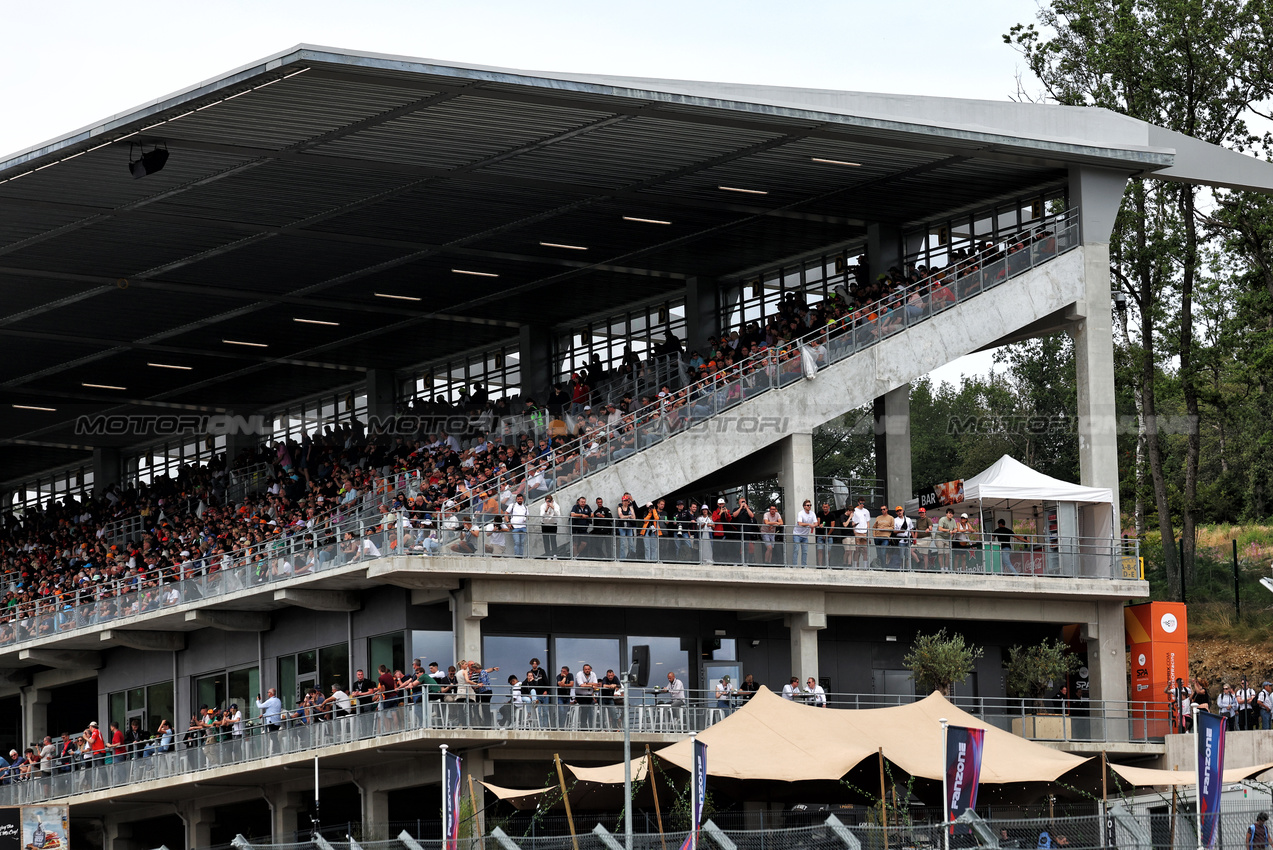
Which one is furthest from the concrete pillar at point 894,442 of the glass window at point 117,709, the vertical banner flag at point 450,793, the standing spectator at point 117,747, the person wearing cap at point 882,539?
the glass window at point 117,709

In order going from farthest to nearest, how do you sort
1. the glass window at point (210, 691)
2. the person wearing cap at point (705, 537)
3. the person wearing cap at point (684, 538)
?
the glass window at point (210, 691), the person wearing cap at point (705, 537), the person wearing cap at point (684, 538)

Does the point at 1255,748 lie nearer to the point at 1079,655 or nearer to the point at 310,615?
the point at 1079,655

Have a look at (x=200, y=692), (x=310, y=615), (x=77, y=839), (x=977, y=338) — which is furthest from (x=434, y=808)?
(x=977, y=338)

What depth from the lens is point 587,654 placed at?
43469 mm

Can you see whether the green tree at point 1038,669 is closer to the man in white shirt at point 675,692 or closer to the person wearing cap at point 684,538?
the person wearing cap at point 684,538

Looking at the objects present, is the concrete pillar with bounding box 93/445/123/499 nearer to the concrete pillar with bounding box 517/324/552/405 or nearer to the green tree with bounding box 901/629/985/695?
the concrete pillar with bounding box 517/324/552/405

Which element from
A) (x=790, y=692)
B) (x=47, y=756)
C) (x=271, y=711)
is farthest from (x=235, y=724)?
(x=790, y=692)

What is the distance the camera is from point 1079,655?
4797cm

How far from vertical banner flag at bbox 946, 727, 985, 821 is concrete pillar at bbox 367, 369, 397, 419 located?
3547cm

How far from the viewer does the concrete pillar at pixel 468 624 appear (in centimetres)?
4147

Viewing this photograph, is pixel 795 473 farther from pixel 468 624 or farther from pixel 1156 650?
pixel 1156 650

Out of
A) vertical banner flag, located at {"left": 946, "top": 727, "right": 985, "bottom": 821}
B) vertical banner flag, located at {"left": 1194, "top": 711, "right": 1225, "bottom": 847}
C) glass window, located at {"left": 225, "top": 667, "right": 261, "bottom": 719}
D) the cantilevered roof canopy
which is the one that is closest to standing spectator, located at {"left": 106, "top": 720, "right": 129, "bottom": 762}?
glass window, located at {"left": 225, "top": 667, "right": 261, "bottom": 719}

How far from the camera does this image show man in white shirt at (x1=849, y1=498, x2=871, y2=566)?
44219 mm

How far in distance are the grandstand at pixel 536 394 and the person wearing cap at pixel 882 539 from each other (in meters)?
0.20
